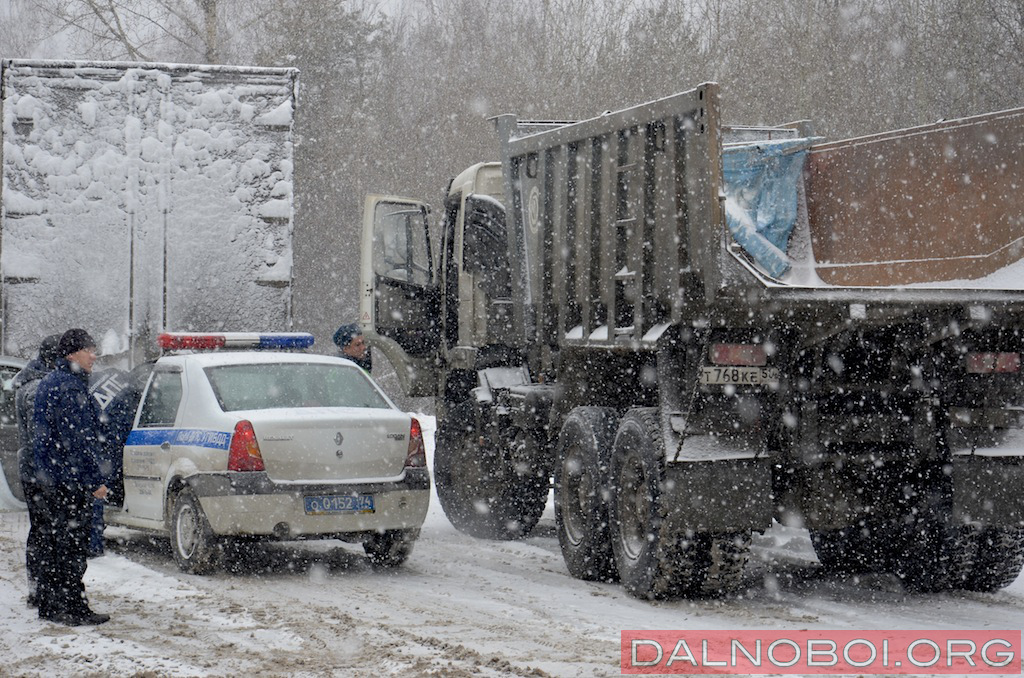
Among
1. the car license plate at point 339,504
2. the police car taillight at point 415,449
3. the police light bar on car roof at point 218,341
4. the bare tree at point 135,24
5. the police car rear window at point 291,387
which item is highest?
the bare tree at point 135,24

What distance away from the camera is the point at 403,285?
490 inches

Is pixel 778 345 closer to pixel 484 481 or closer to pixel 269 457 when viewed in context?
pixel 269 457

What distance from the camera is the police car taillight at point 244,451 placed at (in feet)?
28.6

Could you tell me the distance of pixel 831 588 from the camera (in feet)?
29.1

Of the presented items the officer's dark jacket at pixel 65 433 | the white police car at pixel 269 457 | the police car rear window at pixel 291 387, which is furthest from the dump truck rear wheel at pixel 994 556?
the officer's dark jacket at pixel 65 433

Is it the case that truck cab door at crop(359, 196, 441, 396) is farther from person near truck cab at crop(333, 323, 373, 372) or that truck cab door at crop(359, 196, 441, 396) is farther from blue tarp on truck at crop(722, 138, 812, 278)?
blue tarp on truck at crop(722, 138, 812, 278)

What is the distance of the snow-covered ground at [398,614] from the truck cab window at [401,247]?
2.86 meters

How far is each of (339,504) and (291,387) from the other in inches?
39.6

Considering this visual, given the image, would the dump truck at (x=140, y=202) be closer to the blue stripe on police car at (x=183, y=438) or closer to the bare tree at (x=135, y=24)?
the blue stripe on police car at (x=183, y=438)

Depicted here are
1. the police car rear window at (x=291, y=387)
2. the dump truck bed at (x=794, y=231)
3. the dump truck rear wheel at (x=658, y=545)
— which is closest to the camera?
the dump truck bed at (x=794, y=231)

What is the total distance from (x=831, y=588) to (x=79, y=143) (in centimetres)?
699

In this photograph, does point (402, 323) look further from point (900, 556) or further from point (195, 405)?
point (900, 556)

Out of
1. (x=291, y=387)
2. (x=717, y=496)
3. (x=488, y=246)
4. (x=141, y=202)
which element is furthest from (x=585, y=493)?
(x=141, y=202)

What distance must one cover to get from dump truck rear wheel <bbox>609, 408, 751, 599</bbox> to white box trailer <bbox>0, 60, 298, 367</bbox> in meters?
4.63
